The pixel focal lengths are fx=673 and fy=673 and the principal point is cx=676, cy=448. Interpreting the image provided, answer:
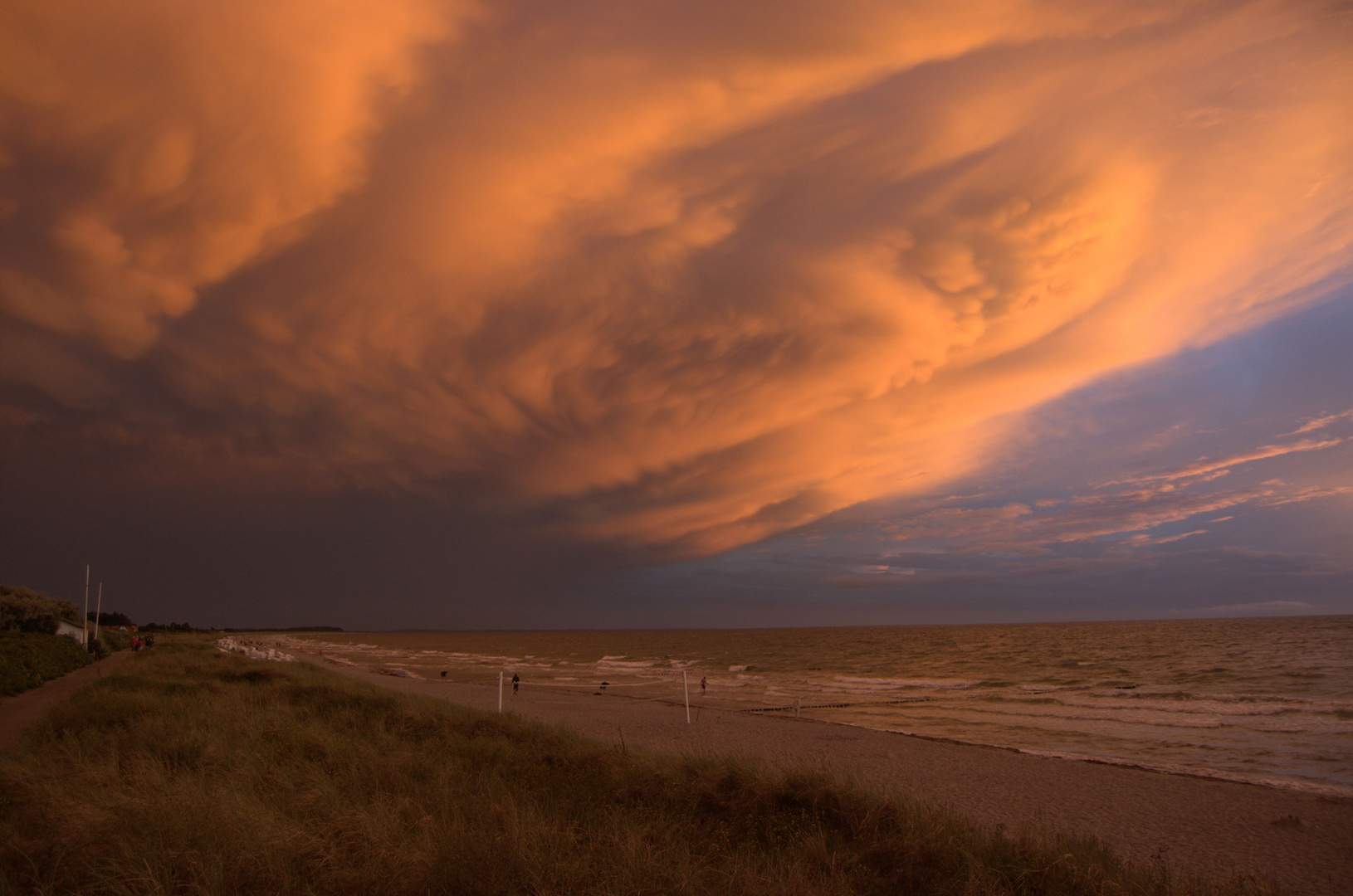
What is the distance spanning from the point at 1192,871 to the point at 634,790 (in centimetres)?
757

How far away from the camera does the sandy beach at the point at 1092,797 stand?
1002 centimetres

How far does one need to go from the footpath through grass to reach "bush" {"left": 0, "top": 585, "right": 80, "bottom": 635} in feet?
132

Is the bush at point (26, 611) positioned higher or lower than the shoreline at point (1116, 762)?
higher

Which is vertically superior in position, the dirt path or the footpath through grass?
the footpath through grass

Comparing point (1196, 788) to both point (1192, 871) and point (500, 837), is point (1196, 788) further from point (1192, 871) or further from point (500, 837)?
point (500, 837)

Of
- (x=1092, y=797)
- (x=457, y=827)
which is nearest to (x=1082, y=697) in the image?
(x=1092, y=797)

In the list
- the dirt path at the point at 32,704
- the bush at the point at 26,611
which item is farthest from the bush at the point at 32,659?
the bush at the point at 26,611

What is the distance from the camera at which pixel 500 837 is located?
22.8 feet

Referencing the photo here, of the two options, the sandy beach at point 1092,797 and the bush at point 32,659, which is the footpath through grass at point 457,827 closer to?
the sandy beach at point 1092,797

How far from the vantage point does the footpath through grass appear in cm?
599

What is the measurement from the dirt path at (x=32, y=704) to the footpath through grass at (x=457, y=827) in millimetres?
4333

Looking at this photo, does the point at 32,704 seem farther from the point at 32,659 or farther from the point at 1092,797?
the point at 1092,797

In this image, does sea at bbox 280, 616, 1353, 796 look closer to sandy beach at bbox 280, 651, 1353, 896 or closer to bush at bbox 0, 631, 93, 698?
sandy beach at bbox 280, 651, 1353, 896

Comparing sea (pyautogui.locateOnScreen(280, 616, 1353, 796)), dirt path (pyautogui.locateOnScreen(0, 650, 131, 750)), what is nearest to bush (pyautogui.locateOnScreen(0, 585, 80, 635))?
dirt path (pyautogui.locateOnScreen(0, 650, 131, 750))
